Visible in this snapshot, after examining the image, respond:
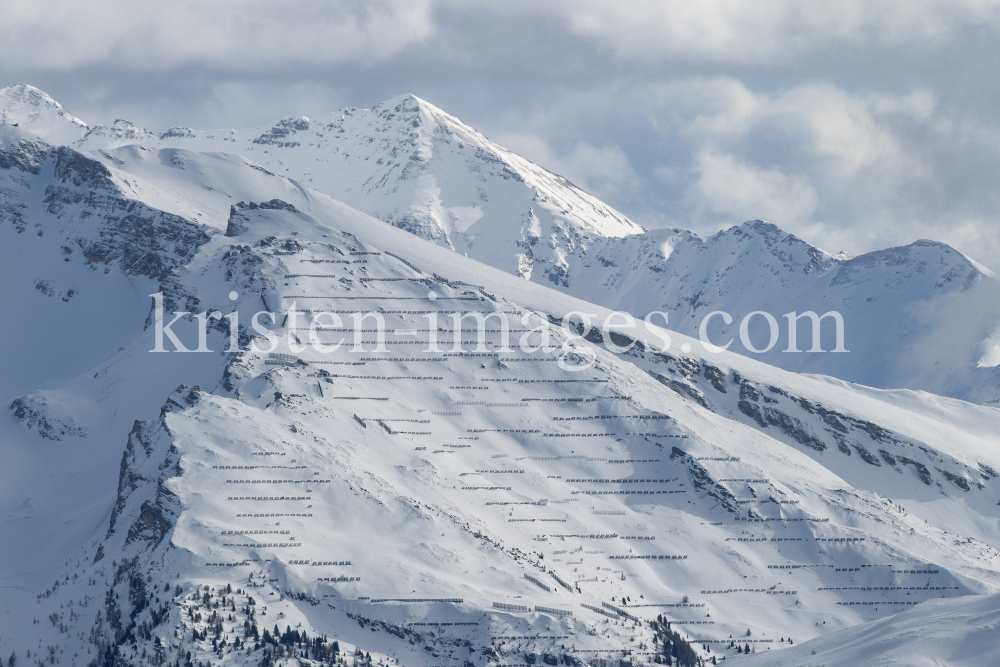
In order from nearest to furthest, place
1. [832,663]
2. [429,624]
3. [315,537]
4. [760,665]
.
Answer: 1. [832,663]
2. [760,665]
3. [429,624]
4. [315,537]

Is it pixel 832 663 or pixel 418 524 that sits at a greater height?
pixel 418 524

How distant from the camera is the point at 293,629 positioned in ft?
526

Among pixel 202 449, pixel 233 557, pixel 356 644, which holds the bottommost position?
pixel 356 644

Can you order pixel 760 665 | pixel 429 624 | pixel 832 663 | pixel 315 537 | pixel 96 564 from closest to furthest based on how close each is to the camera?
pixel 832 663 < pixel 760 665 < pixel 429 624 < pixel 315 537 < pixel 96 564

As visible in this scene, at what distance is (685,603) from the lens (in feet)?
644

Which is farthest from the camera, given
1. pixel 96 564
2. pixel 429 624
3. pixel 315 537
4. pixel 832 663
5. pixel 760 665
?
pixel 96 564

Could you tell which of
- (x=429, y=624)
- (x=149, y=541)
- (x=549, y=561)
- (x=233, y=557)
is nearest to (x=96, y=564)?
(x=149, y=541)

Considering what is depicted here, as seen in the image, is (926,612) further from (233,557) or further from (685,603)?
(233,557)

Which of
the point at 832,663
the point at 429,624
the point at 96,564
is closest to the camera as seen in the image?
the point at 832,663

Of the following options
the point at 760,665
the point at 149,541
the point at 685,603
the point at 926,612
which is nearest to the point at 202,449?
the point at 149,541

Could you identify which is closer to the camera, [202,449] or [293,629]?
[293,629]

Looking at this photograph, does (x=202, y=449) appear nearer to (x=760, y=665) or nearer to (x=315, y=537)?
(x=315, y=537)

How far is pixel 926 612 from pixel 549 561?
209ft

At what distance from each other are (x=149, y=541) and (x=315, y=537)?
2702 cm
